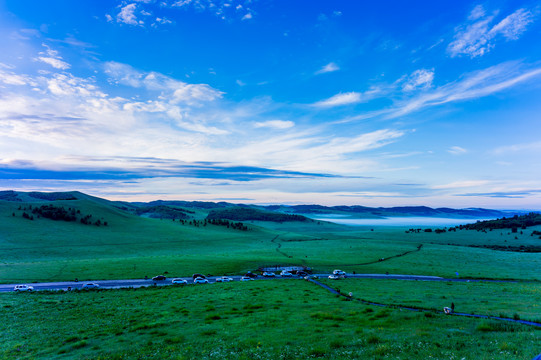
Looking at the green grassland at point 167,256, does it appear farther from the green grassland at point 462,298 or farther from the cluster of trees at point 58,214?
the green grassland at point 462,298

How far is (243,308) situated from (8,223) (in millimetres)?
157756

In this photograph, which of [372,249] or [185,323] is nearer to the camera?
[185,323]

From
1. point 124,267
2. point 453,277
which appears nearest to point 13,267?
point 124,267

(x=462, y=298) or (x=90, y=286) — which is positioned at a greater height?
(x=462, y=298)

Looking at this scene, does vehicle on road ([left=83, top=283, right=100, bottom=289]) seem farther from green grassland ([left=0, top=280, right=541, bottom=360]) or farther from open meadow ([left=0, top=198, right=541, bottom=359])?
green grassland ([left=0, top=280, right=541, bottom=360])

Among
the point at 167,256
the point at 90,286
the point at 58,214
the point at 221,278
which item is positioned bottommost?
the point at 167,256

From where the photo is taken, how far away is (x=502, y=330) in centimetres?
2353

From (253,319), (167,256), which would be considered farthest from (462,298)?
(167,256)

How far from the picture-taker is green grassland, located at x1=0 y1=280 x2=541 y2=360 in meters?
19.9

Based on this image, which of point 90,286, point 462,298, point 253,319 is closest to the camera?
point 253,319

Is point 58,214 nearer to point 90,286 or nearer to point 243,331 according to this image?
point 90,286

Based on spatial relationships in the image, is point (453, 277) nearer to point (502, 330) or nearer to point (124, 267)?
point (502, 330)

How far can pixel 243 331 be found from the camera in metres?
26.1

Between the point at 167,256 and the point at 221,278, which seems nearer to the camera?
the point at 221,278
